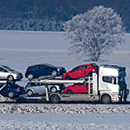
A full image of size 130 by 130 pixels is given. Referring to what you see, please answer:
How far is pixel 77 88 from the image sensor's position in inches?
951

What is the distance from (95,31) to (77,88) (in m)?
46.8

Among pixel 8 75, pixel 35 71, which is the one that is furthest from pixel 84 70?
pixel 8 75

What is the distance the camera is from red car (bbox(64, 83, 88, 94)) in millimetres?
23969

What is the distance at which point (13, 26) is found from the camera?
614 ft

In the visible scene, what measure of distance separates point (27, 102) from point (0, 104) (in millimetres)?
1970

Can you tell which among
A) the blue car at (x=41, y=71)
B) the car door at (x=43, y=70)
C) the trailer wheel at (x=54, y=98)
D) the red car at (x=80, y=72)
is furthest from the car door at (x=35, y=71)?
the trailer wheel at (x=54, y=98)

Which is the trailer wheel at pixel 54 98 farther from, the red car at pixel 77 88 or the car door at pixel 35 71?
the car door at pixel 35 71

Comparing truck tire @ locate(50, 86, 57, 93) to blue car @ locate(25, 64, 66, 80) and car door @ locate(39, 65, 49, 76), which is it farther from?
car door @ locate(39, 65, 49, 76)

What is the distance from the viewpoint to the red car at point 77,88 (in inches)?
944

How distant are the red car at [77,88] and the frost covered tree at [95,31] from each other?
43.4m

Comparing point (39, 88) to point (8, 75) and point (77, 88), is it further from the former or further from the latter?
point (8, 75)

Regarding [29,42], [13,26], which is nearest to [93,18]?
[29,42]

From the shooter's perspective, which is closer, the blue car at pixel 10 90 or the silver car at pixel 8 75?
the blue car at pixel 10 90

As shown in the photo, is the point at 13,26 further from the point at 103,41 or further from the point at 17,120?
the point at 17,120
